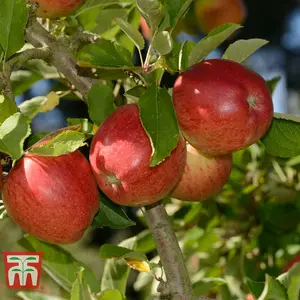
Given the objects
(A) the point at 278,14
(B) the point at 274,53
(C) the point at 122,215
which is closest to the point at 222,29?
(C) the point at 122,215

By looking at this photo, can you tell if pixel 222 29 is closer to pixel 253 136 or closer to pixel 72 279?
pixel 253 136

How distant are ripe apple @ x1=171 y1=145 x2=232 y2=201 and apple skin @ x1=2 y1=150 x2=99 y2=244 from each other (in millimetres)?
201

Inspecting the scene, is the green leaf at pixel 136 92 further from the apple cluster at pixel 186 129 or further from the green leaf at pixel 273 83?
the green leaf at pixel 273 83

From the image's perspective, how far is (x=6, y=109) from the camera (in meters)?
0.89

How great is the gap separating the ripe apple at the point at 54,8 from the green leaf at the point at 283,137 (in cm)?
35

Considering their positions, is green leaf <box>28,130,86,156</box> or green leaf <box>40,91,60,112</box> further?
green leaf <box>40,91,60,112</box>

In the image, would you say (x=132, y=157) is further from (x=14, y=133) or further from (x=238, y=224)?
(x=238, y=224)

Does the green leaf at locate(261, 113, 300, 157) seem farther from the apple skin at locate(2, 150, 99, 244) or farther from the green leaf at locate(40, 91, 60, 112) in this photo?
the green leaf at locate(40, 91, 60, 112)

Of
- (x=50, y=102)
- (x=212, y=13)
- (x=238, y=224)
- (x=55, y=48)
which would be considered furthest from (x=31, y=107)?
(x=212, y=13)

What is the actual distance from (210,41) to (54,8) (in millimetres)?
251

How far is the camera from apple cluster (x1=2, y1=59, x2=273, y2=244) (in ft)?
2.89

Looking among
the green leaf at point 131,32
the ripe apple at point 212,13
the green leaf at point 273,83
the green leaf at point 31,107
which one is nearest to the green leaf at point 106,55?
the green leaf at point 131,32

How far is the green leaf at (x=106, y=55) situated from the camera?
92cm

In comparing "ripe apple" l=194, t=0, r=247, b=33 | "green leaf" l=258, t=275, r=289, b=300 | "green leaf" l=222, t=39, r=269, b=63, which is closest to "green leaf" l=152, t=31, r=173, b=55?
"green leaf" l=222, t=39, r=269, b=63
